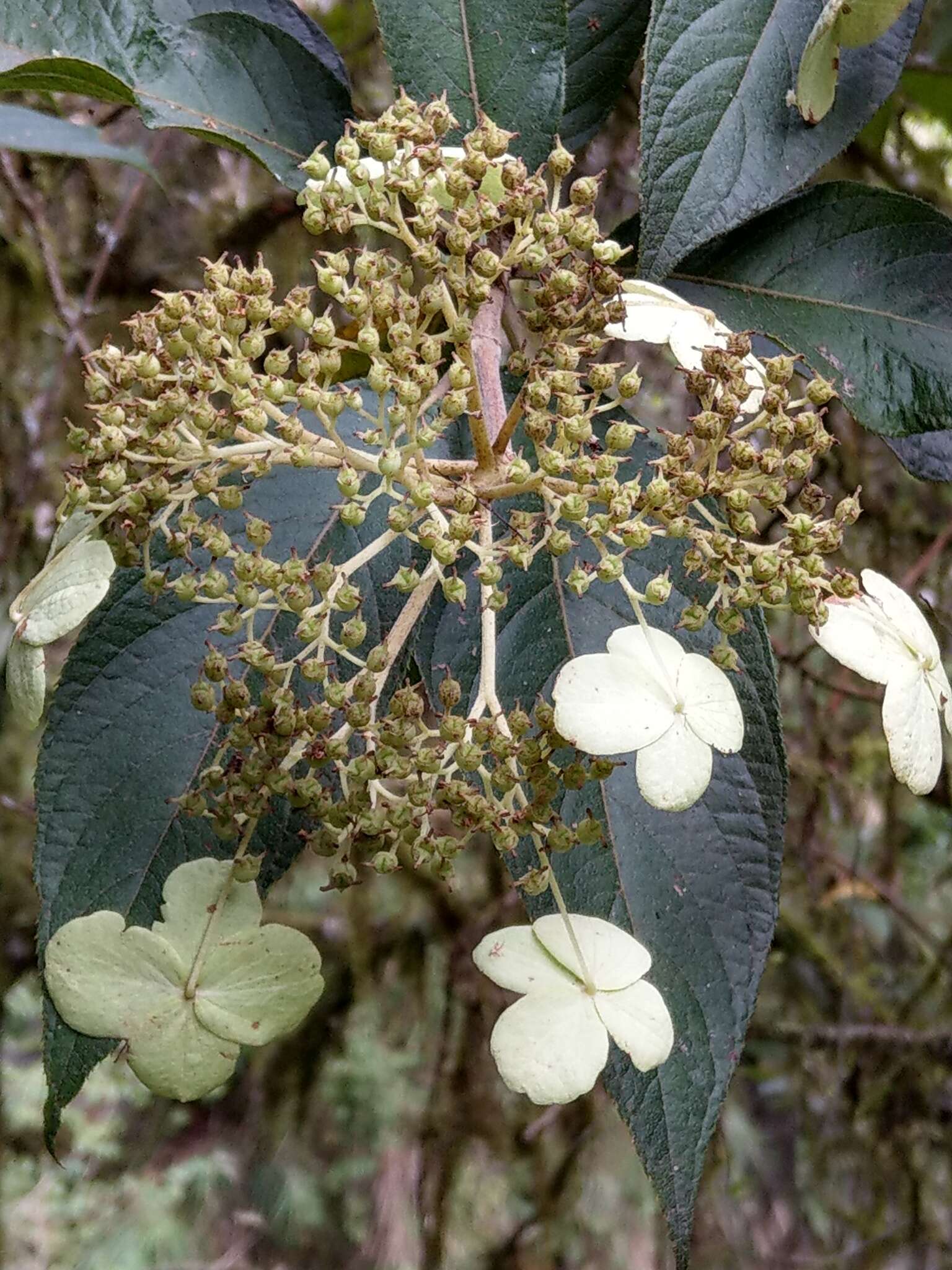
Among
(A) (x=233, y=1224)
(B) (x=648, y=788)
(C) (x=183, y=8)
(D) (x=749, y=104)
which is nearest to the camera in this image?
(B) (x=648, y=788)

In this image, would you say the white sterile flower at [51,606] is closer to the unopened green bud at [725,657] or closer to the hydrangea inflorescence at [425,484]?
the hydrangea inflorescence at [425,484]

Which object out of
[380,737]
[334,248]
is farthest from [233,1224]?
[380,737]

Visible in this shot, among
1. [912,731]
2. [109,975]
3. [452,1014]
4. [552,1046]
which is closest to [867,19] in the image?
[912,731]

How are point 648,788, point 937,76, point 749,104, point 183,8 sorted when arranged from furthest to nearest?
1. point 937,76
2. point 183,8
3. point 749,104
4. point 648,788

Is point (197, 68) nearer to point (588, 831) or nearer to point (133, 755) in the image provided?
point (133, 755)

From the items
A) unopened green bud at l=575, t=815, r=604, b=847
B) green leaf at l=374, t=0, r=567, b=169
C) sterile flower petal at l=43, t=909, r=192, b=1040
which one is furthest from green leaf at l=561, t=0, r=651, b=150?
sterile flower petal at l=43, t=909, r=192, b=1040

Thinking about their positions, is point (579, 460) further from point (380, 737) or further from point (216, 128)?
point (216, 128)

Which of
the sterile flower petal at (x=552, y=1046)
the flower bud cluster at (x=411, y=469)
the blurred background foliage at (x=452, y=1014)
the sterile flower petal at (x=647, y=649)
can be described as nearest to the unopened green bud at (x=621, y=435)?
the flower bud cluster at (x=411, y=469)
